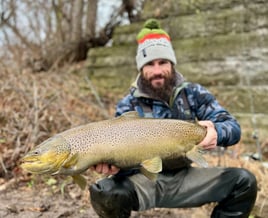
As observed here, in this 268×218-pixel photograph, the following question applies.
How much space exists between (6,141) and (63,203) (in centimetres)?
134

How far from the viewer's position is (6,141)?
5.02 m

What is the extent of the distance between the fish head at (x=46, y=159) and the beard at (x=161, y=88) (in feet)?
3.35

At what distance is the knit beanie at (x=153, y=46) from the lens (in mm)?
3240

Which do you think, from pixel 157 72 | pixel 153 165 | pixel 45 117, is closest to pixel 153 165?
pixel 153 165

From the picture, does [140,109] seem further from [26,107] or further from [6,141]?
[26,107]

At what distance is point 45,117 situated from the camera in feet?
17.9

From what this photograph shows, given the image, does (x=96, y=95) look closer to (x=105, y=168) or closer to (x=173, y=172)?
(x=173, y=172)

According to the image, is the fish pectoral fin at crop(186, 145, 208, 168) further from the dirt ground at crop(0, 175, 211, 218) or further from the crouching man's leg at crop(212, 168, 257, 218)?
the dirt ground at crop(0, 175, 211, 218)

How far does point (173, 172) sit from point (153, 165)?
60 cm

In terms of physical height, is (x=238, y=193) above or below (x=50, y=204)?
above

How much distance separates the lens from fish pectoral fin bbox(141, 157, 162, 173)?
2541 millimetres

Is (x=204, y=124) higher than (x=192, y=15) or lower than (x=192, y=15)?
lower

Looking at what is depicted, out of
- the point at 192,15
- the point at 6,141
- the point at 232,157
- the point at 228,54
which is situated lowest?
the point at 232,157

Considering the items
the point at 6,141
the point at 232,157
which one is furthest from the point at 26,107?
the point at 232,157
